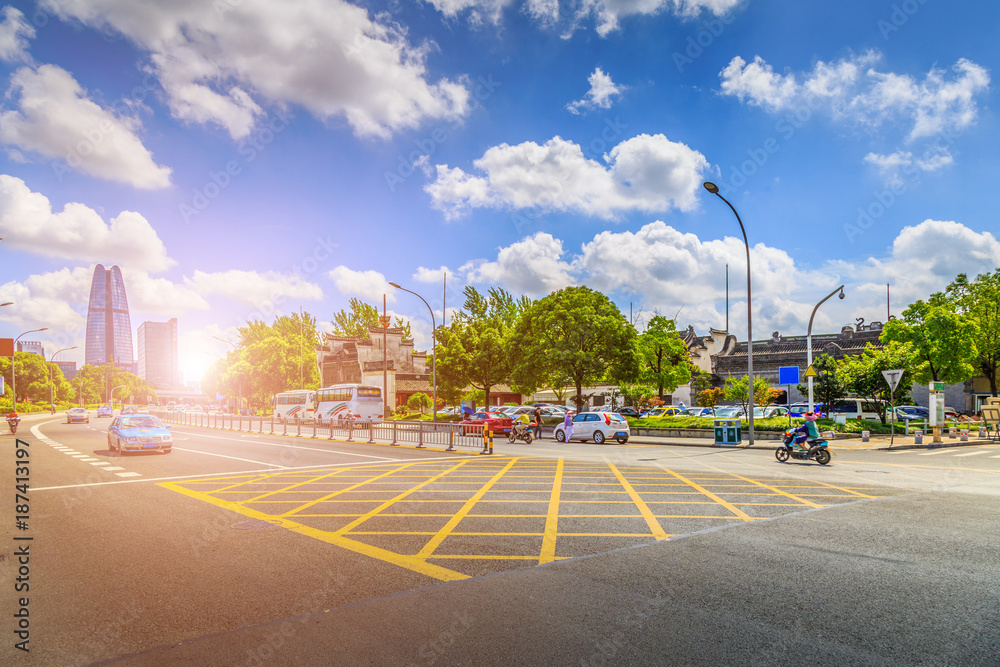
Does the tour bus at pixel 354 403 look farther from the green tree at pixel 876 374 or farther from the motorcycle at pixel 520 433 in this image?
the green tree at pixel 876 374

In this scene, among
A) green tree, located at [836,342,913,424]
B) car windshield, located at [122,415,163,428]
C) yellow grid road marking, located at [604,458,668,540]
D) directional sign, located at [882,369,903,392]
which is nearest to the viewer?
yellow grid road marking, located at [604,458,668,540]

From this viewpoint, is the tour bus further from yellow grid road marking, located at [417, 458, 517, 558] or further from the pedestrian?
yellow grid road marking, located at [417, 458, 517, 558]

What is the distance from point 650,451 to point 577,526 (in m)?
14.7

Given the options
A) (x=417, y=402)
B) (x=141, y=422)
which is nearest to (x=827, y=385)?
(x=417, y=402)

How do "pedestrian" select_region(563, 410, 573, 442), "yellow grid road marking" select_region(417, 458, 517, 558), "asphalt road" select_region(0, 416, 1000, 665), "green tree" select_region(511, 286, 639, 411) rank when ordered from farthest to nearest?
1. "green tree" select_region(511, 286, 639, 411)
2. "pedestrian" select_region(563, 410, 573, 442)
3. "yellow grid road marking" select_region(417, 458, 517, 558)
4. "asphalt road" select_region(0, 416, 1000, 665)

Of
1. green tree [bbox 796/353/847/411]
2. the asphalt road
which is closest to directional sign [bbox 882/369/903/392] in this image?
green tree [bbox 796/353/847/411]

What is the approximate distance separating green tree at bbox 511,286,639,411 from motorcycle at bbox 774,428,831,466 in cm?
1649

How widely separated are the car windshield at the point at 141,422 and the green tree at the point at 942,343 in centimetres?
3852

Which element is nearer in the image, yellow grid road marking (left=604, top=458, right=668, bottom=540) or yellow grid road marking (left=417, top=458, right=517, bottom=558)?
yellow grid road marking (left=417, top=458, right=517, bottom=558)

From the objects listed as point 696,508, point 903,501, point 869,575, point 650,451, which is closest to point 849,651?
point 869,575

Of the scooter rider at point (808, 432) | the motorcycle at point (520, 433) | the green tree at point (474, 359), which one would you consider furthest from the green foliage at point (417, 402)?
the scooter rider at point (808, 432)

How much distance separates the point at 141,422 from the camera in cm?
2048

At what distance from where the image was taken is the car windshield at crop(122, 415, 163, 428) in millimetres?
19859

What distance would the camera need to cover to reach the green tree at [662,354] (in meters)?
42.4
